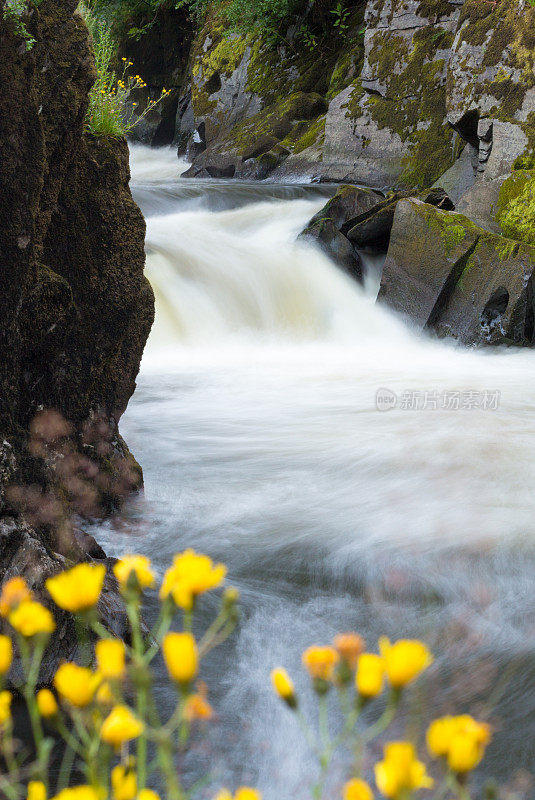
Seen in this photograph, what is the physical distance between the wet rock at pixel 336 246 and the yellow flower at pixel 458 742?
30.5 ft

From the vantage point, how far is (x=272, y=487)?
412 centimetres

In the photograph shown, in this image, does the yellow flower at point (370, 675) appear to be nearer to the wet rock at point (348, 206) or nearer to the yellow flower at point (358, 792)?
the yellow flower at point (358, 792)

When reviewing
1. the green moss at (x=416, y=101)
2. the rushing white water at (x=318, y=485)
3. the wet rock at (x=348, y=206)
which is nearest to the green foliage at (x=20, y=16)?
the rushing white water at (x=318, y=485)

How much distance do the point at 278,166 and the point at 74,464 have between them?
40.8ft

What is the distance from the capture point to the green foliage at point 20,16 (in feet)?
7.82

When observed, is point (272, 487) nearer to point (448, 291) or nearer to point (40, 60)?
point (40, 60)

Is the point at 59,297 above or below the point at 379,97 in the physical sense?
below

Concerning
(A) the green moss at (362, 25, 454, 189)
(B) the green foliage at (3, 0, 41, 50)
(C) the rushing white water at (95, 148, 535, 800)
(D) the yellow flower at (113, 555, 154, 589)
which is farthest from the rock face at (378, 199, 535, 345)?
(D) the yellow flower at (113, 555, 154, 589)

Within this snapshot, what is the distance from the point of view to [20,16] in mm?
2475

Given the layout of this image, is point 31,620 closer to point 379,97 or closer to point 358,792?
point 358,792

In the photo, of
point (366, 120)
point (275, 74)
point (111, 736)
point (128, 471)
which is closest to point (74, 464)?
point (128, 471)

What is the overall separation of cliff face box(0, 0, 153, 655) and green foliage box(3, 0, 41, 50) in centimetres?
3

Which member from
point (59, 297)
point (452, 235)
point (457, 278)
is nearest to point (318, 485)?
point (59, 297)

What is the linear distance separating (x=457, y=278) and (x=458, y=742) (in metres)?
8.46
